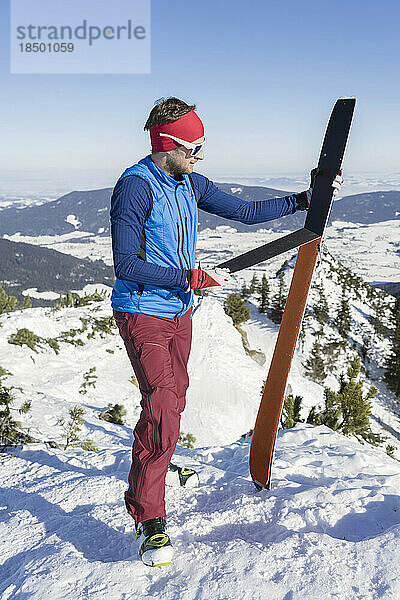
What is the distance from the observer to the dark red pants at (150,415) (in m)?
2.99

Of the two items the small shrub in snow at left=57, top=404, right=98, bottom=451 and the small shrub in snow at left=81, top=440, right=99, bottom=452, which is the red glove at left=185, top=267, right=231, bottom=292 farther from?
the small shrub in snow at left=57, top=404, right=98, bottom=451

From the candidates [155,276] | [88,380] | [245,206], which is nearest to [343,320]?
[88,380]

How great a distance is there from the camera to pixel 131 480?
3074mm

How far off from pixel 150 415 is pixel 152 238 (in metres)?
1.24

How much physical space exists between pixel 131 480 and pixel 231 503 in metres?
0.99

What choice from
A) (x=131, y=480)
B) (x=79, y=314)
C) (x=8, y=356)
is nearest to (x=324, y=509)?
(x=131, y=480)

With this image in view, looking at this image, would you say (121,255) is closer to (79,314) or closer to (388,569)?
(388,569)

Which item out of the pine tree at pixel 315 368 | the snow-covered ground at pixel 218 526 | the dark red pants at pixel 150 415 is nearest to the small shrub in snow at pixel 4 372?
the snow-covered ground at pixel 218 526

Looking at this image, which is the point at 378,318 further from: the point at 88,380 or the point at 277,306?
the point at 88,380

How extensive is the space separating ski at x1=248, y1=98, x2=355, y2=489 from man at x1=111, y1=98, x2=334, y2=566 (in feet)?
3.67

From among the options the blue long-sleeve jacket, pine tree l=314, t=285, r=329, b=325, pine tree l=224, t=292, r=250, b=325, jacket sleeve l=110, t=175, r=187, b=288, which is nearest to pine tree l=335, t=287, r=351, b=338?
pine tree l=314, t=285, r=329, b=325

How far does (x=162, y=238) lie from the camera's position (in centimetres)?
300

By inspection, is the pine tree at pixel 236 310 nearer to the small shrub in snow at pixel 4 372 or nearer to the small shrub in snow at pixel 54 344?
the small shrub in snow at pixel 54 344

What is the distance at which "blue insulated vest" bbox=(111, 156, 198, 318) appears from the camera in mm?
2945
